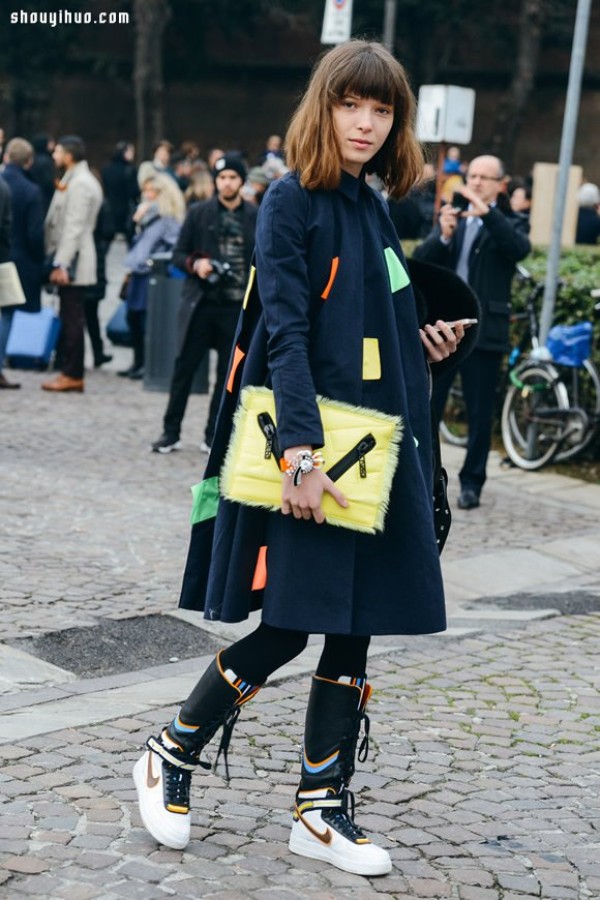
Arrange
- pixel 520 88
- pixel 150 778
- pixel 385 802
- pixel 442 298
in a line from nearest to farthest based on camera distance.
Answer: pixel 150 778, pixel 442 298, pixel 385 802, pixel 520 88

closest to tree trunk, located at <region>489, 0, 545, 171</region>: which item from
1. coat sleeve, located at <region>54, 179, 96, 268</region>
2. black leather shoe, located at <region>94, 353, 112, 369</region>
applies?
black leather shoe, located at <region>94, 353, 112, 369</region>

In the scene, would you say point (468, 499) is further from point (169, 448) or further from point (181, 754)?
point (181, 754)

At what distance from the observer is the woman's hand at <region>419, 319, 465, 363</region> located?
3.83m

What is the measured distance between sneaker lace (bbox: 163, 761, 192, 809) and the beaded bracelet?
2.72ft

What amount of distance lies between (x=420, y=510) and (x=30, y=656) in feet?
7.36

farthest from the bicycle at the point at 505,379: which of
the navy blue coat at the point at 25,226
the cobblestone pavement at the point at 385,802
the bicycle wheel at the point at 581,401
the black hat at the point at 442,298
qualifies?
the black hat at the point at 442,298

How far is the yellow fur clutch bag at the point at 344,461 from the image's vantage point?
3.49m

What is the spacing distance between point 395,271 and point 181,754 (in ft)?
4.18

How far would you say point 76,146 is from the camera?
12883 millimetres

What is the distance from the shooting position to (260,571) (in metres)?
3.60

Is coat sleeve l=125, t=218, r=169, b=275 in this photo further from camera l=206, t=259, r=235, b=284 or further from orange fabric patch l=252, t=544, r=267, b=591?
orange fabric patch l=252, t=544, r=267, b=591

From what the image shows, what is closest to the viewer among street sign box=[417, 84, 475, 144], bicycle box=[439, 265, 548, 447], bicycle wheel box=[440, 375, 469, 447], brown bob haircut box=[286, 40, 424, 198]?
brown bob haircut box=[286, 40, 424, 198]

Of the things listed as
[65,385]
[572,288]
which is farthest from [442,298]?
[65,385]
